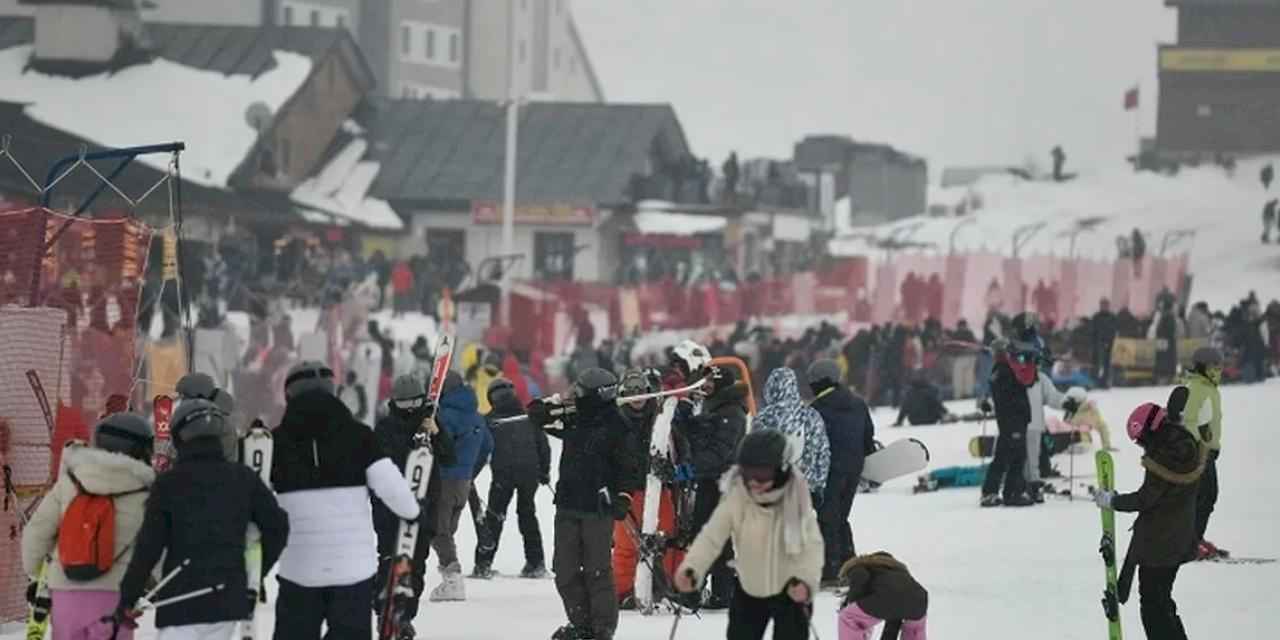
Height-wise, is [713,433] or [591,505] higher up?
[713,433]

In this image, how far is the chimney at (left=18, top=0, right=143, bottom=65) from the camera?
188 ft

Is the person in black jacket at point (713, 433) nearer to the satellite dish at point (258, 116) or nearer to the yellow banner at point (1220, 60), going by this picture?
the satellite dish at point (258, 116)

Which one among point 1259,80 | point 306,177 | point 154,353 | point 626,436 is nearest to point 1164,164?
point 1259,80

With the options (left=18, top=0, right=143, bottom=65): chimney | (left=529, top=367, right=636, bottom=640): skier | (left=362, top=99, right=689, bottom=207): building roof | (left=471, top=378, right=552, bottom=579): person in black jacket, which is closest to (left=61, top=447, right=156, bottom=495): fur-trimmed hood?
(left=529, top=367, right=636, bottom=640): skier

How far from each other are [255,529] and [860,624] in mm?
2909

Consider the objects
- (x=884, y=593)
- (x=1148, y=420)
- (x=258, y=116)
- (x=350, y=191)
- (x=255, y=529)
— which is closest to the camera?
(x=255, y=529)

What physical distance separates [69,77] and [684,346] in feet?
149

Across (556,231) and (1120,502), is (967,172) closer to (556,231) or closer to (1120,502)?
(556,231)

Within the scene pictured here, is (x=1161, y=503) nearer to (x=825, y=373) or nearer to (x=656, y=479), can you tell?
(x=656, y=479)

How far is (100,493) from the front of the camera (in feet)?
30.2

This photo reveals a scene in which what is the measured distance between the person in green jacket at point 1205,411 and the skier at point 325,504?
5980mm

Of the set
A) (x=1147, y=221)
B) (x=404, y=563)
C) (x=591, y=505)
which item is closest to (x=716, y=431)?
(x=591, y=505)

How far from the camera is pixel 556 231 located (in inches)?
2464

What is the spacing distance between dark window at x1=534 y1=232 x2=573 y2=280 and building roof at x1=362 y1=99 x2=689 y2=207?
0.94m
